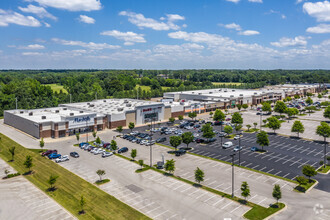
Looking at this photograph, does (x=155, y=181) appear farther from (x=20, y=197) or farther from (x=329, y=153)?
(x=329, y=153)

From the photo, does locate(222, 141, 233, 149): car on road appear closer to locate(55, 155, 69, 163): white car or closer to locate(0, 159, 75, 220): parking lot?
locate(55, 155, 69, 163): white car

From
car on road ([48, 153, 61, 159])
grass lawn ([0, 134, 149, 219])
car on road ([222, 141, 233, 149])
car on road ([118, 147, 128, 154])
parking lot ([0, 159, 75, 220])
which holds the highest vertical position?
car on road ([222, 141, 233, 149])

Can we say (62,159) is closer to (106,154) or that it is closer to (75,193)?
(106,154)

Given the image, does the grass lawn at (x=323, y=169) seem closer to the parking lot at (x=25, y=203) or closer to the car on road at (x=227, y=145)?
the car on road at (x=227, y=145)

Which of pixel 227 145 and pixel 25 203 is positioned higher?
pixel 227 145

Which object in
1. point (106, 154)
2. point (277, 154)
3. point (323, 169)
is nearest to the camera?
point (323, 169)

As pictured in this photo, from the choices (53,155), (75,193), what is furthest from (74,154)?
(75,193)

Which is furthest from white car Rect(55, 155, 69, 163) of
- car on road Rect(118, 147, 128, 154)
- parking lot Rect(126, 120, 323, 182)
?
parking lot Rect(126, 120, 323, 182)

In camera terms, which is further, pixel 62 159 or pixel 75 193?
pixel 62 159

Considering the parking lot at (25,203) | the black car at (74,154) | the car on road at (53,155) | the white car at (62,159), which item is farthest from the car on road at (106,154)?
the parking lot at (25,203)
